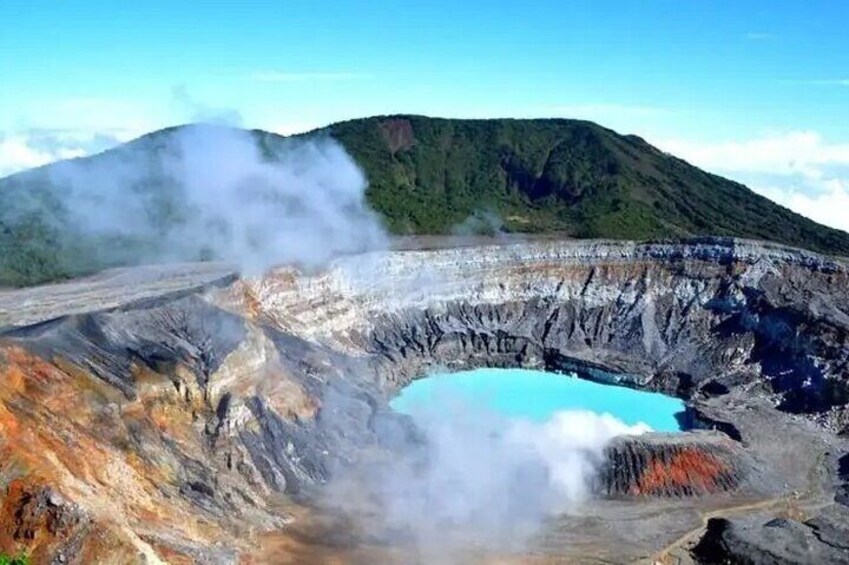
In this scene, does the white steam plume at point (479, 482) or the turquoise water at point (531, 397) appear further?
the turquoise water at point (531, 397)

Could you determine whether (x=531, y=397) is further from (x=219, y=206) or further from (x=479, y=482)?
(x=219, y=206)

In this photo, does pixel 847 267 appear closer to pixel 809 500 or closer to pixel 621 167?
pixel 809 500

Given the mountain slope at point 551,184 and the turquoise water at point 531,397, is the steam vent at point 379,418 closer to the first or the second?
the turquoise water at point 531,397

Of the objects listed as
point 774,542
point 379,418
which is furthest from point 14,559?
point 774,542

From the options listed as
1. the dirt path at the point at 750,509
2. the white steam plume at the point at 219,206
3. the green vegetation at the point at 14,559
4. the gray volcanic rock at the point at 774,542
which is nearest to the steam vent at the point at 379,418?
the gray volcanic rock at the point at 774,542

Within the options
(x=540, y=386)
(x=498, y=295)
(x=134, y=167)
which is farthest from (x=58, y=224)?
(x=540, y=386)

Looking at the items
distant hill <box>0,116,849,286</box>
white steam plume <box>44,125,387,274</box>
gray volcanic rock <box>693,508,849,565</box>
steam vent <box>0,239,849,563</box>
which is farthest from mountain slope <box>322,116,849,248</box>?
gray volcanic rock <box>693,508,849,565</box>
